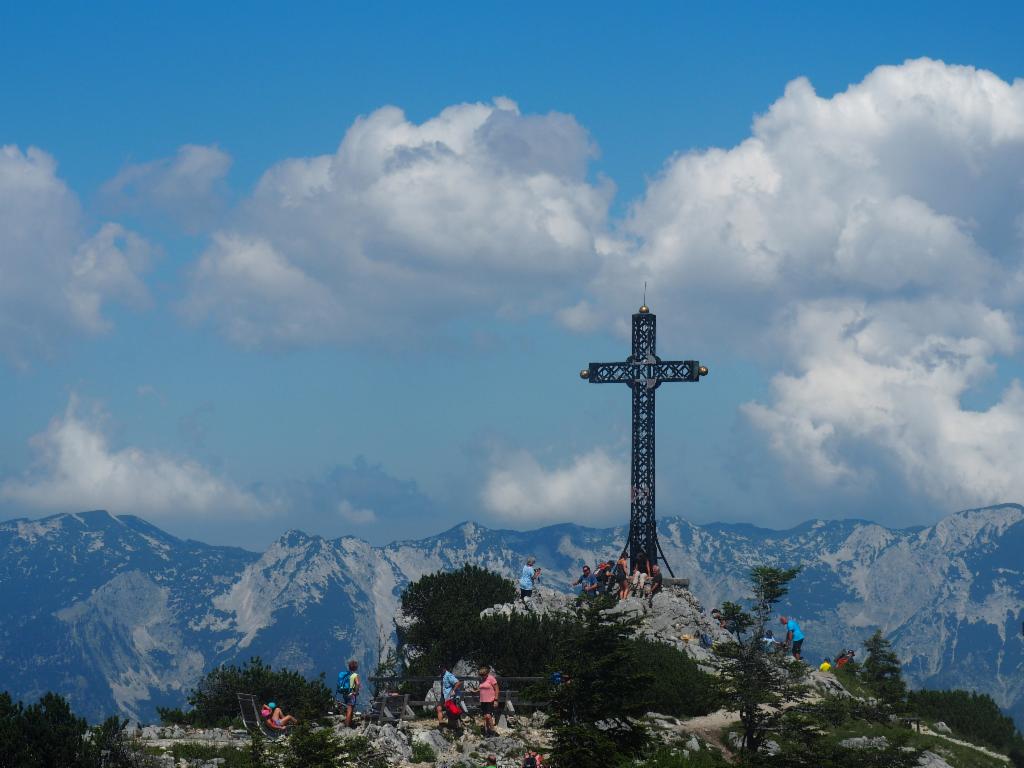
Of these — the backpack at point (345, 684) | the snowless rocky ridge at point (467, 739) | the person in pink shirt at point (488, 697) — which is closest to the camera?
the snowless rocky ridge at point (467, 739)

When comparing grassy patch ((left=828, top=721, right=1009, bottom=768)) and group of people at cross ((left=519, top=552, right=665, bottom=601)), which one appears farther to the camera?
group of people at cross ((left=519, top=552, right=665, bottom=601))

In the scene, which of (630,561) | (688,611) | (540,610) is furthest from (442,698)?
(630,561)

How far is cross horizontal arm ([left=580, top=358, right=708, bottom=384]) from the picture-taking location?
2367 inches

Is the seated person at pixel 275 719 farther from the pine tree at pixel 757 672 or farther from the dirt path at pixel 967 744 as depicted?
the dirt path at pixel 967 744

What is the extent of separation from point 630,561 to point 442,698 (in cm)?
2610

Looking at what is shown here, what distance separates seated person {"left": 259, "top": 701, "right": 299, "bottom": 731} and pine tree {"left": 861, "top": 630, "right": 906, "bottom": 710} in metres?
21.3

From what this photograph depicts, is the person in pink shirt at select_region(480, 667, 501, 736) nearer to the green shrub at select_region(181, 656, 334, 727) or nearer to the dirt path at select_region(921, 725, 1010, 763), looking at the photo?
the green shrub at select_region(181, 656, 334, 727)

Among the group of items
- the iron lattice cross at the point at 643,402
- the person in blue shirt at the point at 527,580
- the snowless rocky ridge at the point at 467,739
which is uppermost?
the iron lattice cross at the point at 643,402

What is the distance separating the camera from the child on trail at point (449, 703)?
3491cm

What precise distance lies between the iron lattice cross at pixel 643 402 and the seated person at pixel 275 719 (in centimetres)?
2662

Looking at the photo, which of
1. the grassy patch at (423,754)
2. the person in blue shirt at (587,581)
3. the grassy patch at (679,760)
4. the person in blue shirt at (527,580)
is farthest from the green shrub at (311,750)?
the person in blue shirt at (587,581)

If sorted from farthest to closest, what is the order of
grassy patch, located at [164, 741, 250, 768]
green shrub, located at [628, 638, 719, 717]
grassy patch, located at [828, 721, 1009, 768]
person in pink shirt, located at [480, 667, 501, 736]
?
green shrub, located at [628, 638, 719, 717] → grassy patch, located at [828, 721, 1009, 768] → person in pink shirt, located at [480, 667, 501, 736] → grassy patch, located at [164, 741, 250, 768]

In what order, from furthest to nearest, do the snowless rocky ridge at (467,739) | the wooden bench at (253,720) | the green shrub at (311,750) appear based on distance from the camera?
the wooden bench at (253,720) < the snowless rocky ridge at (467,739) < the green shrub at (311,750)

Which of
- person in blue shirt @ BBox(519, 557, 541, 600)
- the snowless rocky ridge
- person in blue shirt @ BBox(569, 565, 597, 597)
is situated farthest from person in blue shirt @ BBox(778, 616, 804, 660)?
person in blue shirt @ BBox(519, 557, 541, 600)
